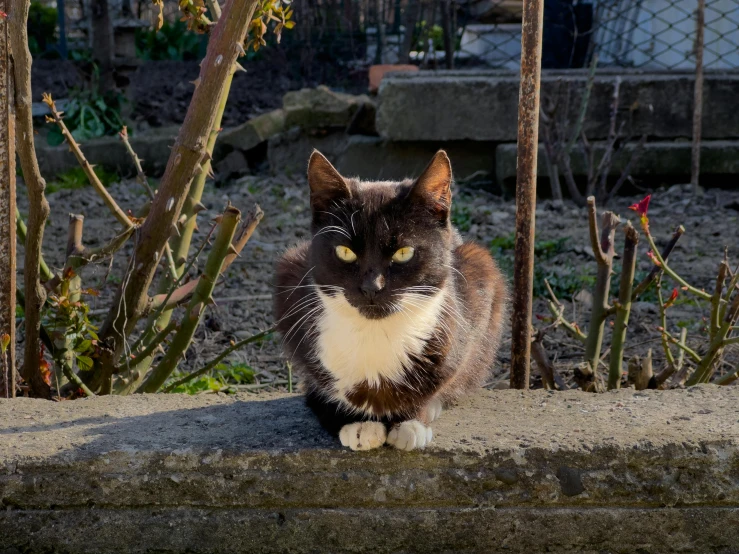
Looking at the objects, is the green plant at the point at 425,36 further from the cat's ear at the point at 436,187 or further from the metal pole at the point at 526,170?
the cat's ear at the point at 436,187

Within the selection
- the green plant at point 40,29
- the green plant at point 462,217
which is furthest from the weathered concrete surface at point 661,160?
the green plant at point 40,29

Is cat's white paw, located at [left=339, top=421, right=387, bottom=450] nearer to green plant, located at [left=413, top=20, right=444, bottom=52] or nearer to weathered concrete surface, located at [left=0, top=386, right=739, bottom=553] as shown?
weathered concrete surface, located at [left=0, top=386, right=739, bottom=553]

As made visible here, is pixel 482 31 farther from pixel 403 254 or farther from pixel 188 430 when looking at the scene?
pixel 188 430

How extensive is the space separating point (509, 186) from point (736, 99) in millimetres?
1478

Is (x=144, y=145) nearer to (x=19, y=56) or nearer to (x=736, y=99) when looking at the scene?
(x=736, y=99)

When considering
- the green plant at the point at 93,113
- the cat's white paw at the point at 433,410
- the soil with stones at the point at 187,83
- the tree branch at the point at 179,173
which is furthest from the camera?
the soil with stones at the point at 187,83

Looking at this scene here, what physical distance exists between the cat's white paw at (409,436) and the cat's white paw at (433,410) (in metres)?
0.13

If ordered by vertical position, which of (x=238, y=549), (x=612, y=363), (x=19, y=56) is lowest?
(x=238, y=549)

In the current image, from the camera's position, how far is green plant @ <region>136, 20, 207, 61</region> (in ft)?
30.1

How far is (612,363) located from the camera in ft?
9.85

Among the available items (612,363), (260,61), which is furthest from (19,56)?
(260,61)

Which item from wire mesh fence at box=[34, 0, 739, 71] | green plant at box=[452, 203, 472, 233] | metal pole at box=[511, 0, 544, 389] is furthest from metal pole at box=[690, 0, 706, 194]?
metal pole at box=[511, 0, 544, 389]

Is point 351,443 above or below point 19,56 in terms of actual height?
below

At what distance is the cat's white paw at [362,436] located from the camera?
2.12 metres
